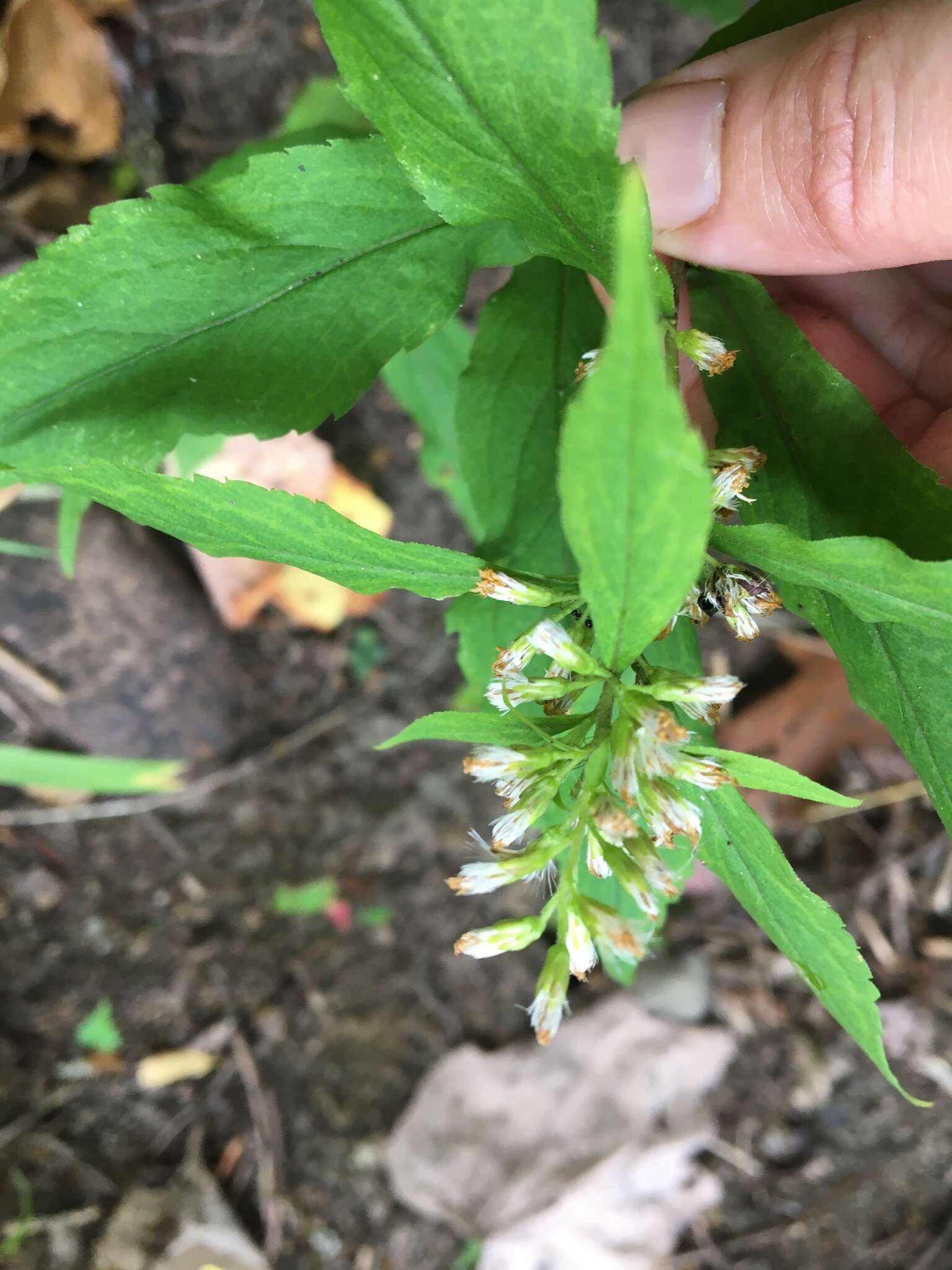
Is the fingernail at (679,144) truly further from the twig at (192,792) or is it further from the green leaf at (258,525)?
the twig at (192,792)

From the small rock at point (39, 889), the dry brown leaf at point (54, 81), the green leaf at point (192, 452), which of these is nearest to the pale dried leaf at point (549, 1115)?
the small rock at point (39, 889)

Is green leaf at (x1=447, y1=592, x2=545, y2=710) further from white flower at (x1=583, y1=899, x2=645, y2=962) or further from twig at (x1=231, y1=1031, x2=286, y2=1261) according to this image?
twig at (x1=231, y1=1031, x2=286, y2=1261)

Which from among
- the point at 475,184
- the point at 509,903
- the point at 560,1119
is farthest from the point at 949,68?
the point at 560,1119

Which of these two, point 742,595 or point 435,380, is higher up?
point 742,595

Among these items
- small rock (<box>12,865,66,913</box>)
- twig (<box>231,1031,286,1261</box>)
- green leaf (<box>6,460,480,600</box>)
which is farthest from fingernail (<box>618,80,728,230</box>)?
twig (<box>231,1031,286,1261</box>)

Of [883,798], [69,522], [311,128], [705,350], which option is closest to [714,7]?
[311,128]

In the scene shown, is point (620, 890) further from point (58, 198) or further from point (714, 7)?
point (58, 198)
